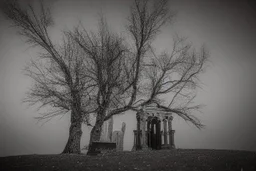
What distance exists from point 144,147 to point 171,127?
4.79 m

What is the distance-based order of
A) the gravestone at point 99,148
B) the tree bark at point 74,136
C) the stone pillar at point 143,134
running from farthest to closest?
the stone pillar at point 143,134 → the tree bark at point 74,136 → the gravestone at point 99,148

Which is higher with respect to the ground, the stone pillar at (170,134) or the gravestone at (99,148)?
the stone pillar at (170,134)

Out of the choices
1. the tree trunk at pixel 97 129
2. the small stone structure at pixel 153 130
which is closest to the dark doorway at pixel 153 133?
the small stone structure at pixel 153 130

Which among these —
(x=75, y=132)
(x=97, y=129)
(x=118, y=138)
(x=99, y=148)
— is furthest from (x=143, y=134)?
(x=75, y=132)

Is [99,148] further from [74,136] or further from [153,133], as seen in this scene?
[153,133]

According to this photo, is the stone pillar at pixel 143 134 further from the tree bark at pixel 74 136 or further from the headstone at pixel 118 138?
the tree bark at pixel 74 136

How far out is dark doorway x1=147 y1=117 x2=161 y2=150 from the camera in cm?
2322

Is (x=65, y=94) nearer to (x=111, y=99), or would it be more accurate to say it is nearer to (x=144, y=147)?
(x=111, y=99)

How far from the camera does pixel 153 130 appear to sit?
24172 mm

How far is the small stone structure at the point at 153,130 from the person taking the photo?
20.0m

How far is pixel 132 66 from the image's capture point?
15797 millimetres

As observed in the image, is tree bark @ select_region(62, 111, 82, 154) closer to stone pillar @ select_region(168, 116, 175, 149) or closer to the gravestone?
the gravestone

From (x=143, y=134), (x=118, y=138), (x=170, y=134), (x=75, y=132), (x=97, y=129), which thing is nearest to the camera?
(x=97, y=129)

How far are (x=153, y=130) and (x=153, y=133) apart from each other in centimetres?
39
